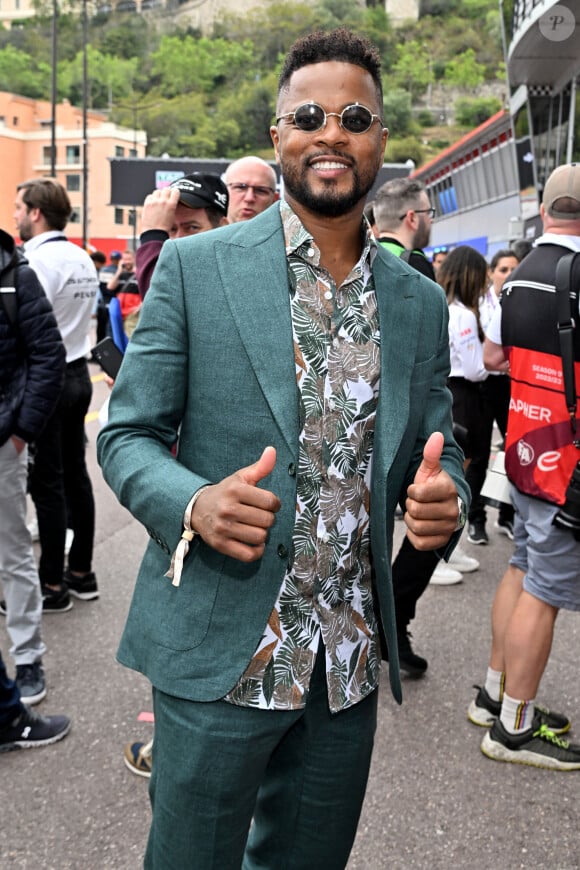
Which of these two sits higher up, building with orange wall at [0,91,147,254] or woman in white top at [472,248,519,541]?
building with orange wall at [0,91,147,254]

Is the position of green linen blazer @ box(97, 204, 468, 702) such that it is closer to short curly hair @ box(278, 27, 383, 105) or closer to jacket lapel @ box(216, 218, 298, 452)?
jacket lapel @ box(216, 218, 298, 452)

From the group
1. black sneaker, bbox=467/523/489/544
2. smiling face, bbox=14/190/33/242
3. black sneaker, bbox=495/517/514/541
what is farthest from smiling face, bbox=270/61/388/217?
black sneaker, bbox=495/517/514/541

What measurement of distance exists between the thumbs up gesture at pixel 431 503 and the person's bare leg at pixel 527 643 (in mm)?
1729

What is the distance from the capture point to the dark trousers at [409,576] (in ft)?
12.2

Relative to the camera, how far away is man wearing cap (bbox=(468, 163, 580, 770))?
9.95ft


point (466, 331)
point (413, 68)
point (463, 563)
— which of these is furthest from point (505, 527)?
point (413, 68)

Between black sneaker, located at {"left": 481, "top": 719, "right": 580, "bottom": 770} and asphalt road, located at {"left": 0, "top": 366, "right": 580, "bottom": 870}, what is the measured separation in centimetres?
4

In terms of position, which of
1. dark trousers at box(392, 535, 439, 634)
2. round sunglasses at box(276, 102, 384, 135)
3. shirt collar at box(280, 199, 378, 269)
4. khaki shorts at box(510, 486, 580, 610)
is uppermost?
round sunglasses at box(276, 102, 384, 135)

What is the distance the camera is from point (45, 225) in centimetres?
440

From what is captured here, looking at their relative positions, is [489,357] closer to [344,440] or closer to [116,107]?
[344,440]

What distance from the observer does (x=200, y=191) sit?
10.4 feet

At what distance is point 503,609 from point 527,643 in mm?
317

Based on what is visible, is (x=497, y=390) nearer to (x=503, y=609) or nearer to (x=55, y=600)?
(x=503, y=609)

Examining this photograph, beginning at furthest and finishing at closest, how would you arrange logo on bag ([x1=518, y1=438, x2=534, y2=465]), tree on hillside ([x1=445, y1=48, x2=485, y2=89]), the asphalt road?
tree on hillside ([x1=445, y1=48, x2=485, y2=89]), logo on bag ([x1=518, y1=438, x2=534, y2=465]), the asphalt road
